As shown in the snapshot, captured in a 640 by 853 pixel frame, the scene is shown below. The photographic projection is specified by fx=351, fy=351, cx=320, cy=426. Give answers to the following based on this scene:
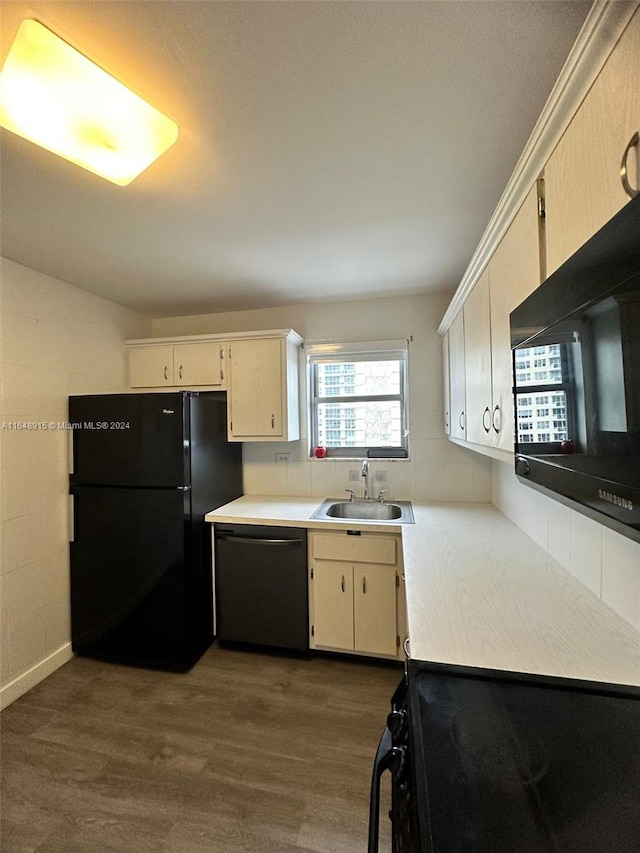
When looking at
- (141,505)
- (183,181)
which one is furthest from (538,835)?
(141,505)

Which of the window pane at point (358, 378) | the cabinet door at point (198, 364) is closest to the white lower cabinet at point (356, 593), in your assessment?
the window pane at point (358, 378)

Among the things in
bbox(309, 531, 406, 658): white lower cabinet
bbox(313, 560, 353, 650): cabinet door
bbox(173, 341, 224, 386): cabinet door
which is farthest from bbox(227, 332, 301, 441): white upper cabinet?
bbox(313, 560, 353, 650): cabinet door

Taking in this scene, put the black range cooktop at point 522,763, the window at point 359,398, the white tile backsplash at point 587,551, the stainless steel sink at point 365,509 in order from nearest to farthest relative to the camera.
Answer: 1. the black range cooktop at point 522,763
2. the white tile backsplash at point 587,551
3. the stainless steel sink at point 365,509
4. the window at point 359,398

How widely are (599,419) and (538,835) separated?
612mm

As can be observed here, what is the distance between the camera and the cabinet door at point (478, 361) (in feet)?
4.64

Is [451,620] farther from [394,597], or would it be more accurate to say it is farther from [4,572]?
[4,572]

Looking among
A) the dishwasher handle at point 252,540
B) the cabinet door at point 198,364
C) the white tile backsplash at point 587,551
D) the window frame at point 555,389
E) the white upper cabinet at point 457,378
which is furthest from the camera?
the cabinet door at point 198,364

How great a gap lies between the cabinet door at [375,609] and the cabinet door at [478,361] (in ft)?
3.31

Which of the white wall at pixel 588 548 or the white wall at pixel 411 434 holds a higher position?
the white wall at pixel 411 434

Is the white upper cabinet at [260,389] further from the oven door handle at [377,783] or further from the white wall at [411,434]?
the oven door handle at [377,783]

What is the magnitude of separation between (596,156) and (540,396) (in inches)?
18.9

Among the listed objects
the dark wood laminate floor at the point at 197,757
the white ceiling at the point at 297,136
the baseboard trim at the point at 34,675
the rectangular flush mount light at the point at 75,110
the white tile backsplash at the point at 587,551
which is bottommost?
the dark wood laminate floor at the point at 197,757

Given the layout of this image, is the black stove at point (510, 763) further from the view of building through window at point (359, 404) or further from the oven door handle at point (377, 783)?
the view of building through window at point (359, 404)

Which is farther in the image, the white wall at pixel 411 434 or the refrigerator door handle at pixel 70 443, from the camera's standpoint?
the white wall at pixel 411 434
